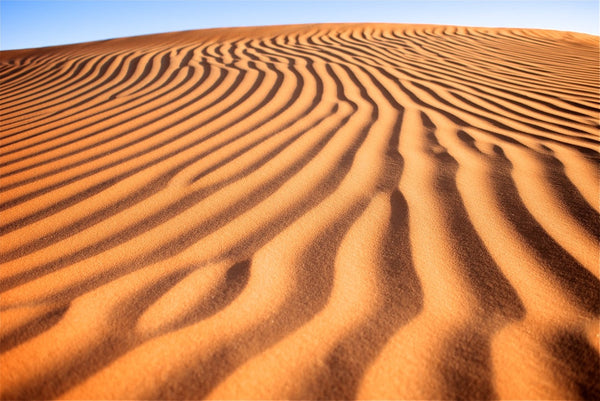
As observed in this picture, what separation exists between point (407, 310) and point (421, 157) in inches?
41.7

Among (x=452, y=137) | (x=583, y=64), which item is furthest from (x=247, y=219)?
(x=583, y=64)

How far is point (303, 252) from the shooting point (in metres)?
1.14

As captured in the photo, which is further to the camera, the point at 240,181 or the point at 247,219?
the point at 240,181

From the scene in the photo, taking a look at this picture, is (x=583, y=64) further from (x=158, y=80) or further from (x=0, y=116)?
(x=0, y=116)

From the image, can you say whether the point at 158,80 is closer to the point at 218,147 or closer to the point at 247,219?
the point at 218,147

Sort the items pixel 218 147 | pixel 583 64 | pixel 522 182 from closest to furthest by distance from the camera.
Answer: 1. pixel 522 182
2. pixel 218 147
3. pixel 583 64

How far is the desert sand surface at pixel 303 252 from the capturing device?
2.58 ft

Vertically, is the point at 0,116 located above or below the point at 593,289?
above

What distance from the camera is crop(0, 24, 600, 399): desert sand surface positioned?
79cm

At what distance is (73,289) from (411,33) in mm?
8146

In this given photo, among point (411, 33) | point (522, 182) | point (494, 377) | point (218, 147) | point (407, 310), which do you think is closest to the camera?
point (494, 377)

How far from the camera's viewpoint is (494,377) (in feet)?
2.50

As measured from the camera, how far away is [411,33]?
296 inches

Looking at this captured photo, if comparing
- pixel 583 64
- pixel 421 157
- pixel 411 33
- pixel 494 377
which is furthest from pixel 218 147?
pixel 411 33
